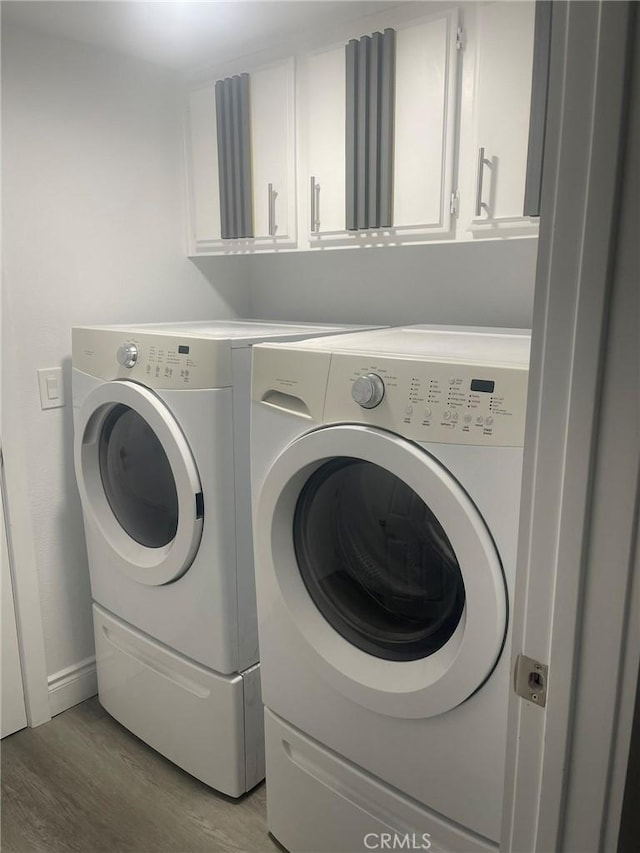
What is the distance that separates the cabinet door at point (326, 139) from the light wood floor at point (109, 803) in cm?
164

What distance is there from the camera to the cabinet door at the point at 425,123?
146cm

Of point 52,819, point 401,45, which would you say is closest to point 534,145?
point 401,45

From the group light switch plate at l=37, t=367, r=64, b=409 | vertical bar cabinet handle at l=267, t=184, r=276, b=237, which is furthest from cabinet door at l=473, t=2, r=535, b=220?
light switch plate at l=37, t=367, r=64, b=409

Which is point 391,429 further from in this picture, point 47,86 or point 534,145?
point 47,86

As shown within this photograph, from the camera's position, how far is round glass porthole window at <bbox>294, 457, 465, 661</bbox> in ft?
3.93

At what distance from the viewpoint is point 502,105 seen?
1382 millimetres

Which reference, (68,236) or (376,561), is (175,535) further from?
(68,236)

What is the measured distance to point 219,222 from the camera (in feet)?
6.89

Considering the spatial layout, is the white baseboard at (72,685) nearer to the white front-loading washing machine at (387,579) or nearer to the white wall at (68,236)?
the white wall at (68,236)

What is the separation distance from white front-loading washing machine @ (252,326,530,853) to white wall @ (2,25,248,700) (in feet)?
2.95

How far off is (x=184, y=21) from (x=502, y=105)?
911 millimetres

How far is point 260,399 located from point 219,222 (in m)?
1.00

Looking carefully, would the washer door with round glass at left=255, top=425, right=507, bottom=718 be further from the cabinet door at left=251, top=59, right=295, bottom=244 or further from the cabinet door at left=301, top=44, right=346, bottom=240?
the cabinet door at left=251, top=59, right=295, bottom=244

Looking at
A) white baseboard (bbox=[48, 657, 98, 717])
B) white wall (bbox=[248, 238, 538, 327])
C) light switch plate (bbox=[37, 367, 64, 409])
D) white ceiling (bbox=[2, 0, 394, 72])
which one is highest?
white ceiling (bbox=[2, 0, 394, 72])
